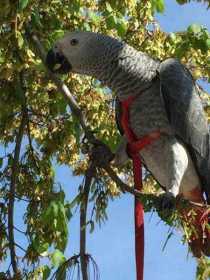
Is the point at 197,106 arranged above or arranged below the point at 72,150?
below

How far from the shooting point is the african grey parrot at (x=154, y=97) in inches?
185

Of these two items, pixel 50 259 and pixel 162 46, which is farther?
pixel 162 46

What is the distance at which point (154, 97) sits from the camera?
4781mm

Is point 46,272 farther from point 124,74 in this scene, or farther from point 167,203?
point 124,74

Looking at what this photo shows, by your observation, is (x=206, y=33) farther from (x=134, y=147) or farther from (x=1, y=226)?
(x=1, y=226)

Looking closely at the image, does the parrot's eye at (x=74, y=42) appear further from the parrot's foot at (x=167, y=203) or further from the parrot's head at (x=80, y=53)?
the parrot's foot at (x=167, y=203)

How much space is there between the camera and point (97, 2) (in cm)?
618

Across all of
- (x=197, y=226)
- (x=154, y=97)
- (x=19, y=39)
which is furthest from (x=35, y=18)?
(x=197, y=226)

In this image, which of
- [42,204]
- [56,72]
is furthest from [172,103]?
[42,204]

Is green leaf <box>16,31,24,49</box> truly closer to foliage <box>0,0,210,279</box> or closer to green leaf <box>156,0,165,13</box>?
foliage <box>0,0,210,279</box>

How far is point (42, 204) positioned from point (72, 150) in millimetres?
903

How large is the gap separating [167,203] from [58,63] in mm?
1323

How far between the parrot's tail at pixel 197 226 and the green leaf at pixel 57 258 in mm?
864

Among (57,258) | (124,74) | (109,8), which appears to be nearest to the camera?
(124,74)
